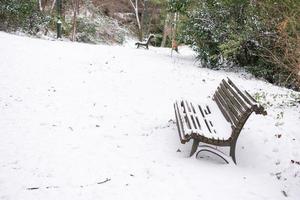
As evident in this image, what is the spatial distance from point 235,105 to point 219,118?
2.08 ft

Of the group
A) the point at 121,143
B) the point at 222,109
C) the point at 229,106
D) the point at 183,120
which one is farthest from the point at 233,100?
the point at 121,143

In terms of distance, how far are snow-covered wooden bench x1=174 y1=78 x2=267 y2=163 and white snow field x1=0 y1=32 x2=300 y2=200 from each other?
0.44m

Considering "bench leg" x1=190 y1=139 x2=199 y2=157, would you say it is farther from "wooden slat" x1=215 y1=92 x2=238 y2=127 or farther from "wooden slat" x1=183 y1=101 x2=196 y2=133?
"wooden slat" x1=215 y1=92 x2=238 y2=127

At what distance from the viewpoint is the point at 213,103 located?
7566 mm

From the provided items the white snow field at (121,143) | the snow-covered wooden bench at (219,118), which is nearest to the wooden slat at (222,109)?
the snow-covered wooden bench at (219,118)

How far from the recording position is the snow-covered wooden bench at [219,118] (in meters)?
5.39

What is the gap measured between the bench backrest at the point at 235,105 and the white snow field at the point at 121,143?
2.19 ft

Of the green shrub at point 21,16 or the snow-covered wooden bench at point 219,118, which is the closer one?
the snow-covered wooden bench at point 219,118

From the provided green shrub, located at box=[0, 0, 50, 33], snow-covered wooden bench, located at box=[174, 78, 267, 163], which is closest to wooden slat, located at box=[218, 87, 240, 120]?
snow-covered wooden bench, located at box=[174, 78, 267, 163]

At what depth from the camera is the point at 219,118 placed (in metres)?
6.46

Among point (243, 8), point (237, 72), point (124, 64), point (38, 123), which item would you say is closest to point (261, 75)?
point (237, 72)

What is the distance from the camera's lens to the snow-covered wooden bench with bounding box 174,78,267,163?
5391 millimetres

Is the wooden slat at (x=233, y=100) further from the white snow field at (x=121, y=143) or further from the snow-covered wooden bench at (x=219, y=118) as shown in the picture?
the white snow field at (x=121, y=143)

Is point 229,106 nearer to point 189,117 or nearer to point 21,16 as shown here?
point 189,117
